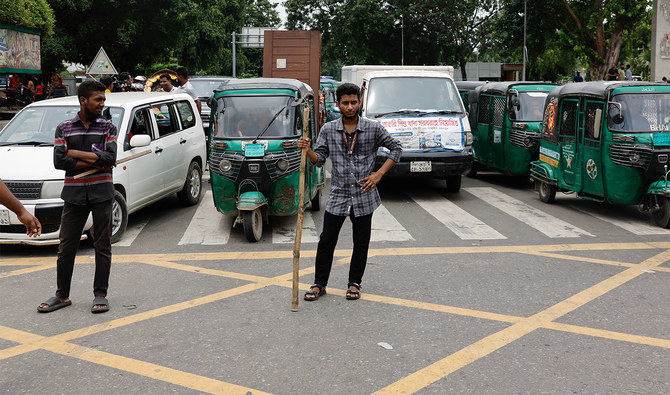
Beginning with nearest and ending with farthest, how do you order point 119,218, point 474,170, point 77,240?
1. point 77,240
2. point 119,218
3. point 474,170

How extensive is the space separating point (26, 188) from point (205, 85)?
11.0 m

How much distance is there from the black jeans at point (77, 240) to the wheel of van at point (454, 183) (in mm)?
7401

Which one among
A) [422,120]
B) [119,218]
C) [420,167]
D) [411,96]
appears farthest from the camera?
[411,96]

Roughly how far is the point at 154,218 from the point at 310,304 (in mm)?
4803

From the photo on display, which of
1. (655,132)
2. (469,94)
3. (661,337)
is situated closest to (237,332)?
(661,337)

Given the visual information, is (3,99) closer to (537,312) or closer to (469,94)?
(469,94)

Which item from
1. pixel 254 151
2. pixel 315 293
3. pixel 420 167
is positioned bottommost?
pixel 315 293

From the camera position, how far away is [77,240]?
573cm

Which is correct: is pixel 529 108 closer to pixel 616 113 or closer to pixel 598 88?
pixel 598 88

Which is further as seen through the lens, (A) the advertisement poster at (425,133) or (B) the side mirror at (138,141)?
(A) the advertisement poster at (425,133)

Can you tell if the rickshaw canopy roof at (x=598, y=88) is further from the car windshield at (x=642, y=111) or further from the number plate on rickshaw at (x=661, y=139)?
the number plate on rickshaw at (x=661, y=139)

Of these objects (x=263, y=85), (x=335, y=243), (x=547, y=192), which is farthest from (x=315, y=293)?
(x=547, y=192)

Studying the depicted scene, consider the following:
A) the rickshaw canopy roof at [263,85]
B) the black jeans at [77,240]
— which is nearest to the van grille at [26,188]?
the black jeans at [77,240]

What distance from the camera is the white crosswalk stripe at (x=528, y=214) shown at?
8.81m
